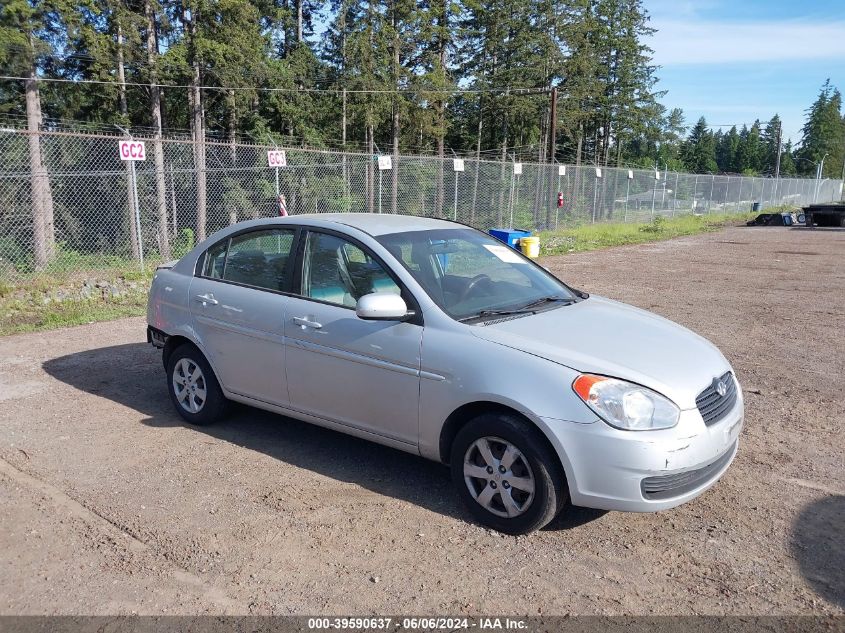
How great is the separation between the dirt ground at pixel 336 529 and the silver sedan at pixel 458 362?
0.30 metres

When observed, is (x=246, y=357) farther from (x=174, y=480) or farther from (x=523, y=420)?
(x=523, y=420)

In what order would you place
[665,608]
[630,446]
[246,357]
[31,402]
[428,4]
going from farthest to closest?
[428,4]
[31,402]
[246,357]
[630,446]
[665,608]

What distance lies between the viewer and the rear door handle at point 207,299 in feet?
16.5

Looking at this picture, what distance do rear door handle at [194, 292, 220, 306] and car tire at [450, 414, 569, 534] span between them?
7.42 feet

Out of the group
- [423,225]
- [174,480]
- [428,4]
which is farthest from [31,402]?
[428,4]

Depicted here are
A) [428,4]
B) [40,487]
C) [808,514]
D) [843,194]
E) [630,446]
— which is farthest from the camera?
[843,194]

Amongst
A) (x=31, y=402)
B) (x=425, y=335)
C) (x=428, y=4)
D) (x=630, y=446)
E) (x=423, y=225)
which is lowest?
(x=31, y=402)

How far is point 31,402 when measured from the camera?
19.2 feet

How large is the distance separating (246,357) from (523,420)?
7.14ft

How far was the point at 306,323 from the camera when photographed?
4.41m

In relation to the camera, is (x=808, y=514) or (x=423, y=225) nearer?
(x=808, y=514)

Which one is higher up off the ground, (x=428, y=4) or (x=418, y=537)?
(x=428, y=4)

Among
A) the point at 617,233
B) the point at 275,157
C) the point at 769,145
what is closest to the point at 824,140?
the point at 769,145

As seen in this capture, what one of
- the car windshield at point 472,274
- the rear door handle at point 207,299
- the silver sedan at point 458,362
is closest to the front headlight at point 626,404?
the silver sedan at point 458,362
